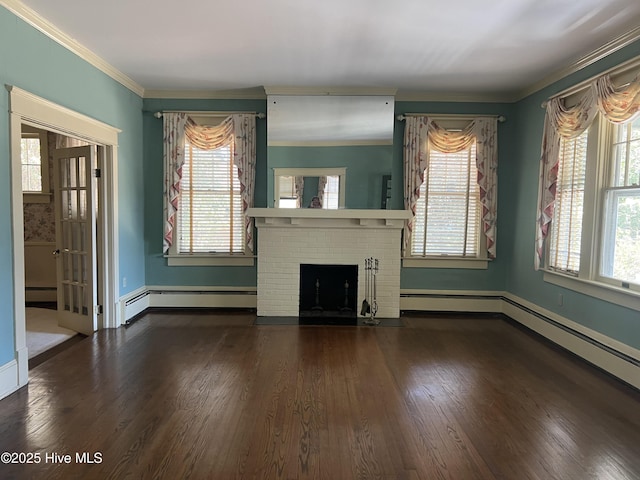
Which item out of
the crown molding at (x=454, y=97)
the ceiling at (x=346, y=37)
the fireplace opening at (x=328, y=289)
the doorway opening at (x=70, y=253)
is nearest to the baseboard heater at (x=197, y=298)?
the fireplace opening at (x=328, y=289)

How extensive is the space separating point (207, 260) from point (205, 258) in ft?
0.12

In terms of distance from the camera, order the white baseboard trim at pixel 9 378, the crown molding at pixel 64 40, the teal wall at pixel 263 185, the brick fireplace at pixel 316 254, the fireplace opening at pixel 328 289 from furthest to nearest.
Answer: the fireplace opening at pixel 328 289 → the brick fireplace at pixel 316 254 → the teal wall at pixel 263 185 → the crown molding at pixel 64 40 → the white baseboard trim at pixel 9 378

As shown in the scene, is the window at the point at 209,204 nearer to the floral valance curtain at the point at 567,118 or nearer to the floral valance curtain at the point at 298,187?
the floral valance curtain at the point at 298,187

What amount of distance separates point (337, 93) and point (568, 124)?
254 cm

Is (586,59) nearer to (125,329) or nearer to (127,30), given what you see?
(127,30)

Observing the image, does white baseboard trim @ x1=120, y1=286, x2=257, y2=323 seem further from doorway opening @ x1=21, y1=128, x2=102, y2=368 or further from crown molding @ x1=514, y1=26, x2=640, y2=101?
crown molding @ x1=514, y1=26, x2=640, y2=101

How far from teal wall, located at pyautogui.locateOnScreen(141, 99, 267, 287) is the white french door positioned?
975mm

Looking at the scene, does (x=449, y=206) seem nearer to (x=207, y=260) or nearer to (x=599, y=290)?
(x=599, y=290)

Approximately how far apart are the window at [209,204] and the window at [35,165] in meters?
2.10

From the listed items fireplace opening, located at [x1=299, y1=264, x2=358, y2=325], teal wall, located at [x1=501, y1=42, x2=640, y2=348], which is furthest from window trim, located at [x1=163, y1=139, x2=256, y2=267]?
teal wall, located at [x1=501, y1=42, x2=640, y2=348]

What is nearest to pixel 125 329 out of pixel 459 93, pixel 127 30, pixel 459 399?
pixel 127 30

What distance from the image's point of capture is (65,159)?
4.38 m

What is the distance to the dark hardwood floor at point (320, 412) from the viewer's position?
212 cm

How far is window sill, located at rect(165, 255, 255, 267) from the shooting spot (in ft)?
17.2
